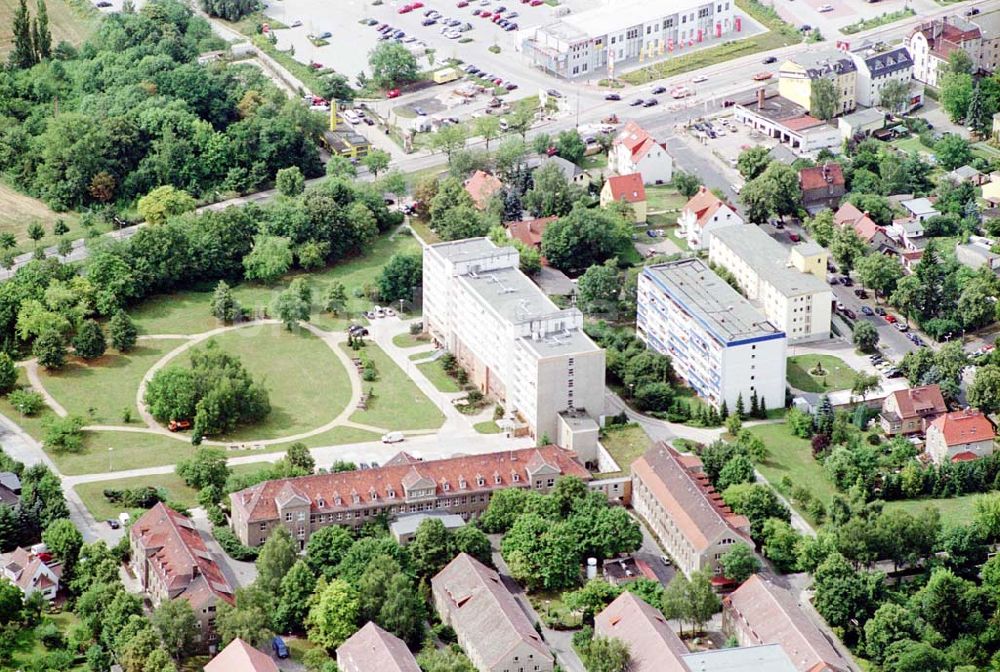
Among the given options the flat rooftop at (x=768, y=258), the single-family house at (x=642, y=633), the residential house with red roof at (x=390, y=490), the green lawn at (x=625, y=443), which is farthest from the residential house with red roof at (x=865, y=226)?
the single-family house at (x=642, y=633)

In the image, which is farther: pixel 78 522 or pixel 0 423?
pixel 0 423

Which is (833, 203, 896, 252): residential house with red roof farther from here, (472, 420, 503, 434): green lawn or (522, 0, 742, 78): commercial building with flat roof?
(522, 0, 742, 78): commercial building with flat roof

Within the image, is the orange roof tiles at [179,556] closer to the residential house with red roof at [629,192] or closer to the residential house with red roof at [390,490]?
the residential house with red roof at [390,490]

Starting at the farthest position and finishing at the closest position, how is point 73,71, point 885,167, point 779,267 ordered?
point 73,71 → point 885,167 → point 779,267

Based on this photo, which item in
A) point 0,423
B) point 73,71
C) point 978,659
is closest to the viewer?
point 978,659

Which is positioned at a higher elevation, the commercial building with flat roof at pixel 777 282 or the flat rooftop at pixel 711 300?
the flat rooftop at pixel 711 300

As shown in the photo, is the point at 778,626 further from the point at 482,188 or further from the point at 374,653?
the point at 482,188

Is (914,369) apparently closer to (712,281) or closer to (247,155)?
(712,281)

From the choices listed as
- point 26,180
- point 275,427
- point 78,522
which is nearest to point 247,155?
point 26,180
